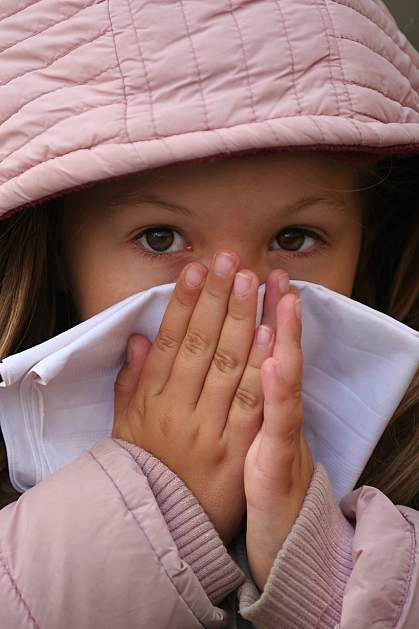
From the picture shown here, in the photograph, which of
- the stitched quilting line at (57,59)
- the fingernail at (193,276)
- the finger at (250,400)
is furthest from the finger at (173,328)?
the stitched quilting line at (57,59)

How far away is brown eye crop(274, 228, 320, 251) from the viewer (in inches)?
50.4

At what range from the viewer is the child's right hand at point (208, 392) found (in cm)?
119

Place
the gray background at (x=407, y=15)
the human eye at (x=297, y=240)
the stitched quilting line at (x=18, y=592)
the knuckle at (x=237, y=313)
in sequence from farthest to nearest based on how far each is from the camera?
the gray background at (x=407, y=15) → the human eye at (x=297, y=240) → the knuckle at (x=237, y=313) → the stitched quilting line at (x=18, y=592)

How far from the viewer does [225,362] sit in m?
1.20

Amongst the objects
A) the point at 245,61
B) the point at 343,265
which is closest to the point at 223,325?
the point at 343,265

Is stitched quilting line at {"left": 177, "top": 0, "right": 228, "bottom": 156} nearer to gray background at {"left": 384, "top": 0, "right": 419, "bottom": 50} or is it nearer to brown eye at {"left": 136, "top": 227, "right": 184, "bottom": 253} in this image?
brown eye at {"left": 136, "top": 227, "right": 184, "bottom": 253}

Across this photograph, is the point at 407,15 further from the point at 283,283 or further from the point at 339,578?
the point at 339,578

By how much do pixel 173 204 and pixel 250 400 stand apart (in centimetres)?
29

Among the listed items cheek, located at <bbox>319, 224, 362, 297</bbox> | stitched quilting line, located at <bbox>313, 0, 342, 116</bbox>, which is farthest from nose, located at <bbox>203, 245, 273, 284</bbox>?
stitched quilting line, located at <bbox>313, 0, 342, 116</bbox>

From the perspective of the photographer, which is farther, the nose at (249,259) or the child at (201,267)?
the nose at (249,259)

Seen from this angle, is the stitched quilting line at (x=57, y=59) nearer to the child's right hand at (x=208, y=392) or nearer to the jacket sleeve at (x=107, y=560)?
the child's right hand at (x=208, y=392)

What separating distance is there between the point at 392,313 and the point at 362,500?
1.34 ft

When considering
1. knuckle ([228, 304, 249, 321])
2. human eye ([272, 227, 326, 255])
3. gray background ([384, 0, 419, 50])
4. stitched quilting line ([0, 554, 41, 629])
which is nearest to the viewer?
stitched quilting line ([0, 554, 41, 629])

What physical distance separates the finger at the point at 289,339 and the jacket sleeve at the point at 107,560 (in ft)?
0.76
